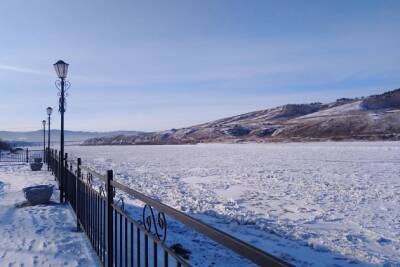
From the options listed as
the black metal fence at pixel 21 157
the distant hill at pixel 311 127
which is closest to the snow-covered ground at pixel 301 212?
the black metal fence at pixel 21 157

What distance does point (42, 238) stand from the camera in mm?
6555

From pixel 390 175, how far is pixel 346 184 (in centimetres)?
351

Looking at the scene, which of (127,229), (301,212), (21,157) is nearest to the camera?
(127,229)

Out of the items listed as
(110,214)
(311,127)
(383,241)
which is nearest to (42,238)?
(110,214)

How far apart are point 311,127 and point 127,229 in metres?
98.8

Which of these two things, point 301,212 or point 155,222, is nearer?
point 155,222

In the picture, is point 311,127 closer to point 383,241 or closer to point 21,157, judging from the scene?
point 21,157

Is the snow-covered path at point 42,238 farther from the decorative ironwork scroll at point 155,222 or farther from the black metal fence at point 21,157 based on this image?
the black metal fence at point 21,157

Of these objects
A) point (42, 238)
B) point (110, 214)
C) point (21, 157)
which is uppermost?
point (110, 214)

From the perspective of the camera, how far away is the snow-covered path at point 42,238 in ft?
17.7

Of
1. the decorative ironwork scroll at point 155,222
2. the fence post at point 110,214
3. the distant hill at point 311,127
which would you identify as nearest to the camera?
the decorative ironwork scroll at point 155,222

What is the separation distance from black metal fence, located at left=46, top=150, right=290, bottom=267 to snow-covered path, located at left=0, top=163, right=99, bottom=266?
27 cm

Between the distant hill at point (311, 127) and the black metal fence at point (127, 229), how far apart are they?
2382 inches

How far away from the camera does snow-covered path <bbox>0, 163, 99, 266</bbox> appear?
5.41 meters
